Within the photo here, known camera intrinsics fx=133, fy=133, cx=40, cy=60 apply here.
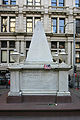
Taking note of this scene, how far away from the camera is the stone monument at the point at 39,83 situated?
320 inches

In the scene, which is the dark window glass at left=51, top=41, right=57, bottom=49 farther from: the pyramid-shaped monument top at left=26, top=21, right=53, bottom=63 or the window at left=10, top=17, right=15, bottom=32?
the pyramid-shaped monument top at left=26, top=21, right=53, bottom=63

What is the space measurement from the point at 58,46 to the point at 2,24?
515 inches

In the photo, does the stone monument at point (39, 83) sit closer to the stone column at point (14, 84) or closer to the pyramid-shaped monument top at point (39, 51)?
the stone column at point (14, 84)

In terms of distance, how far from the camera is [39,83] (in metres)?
8.41

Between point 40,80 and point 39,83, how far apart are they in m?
0.20

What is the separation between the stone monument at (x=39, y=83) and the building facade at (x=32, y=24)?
20033 millimetres

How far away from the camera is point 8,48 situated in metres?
28.4

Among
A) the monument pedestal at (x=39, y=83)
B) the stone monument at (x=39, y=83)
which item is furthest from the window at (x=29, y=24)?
the monument pedestal at (x=39, y=83)

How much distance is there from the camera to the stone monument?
26.7ft

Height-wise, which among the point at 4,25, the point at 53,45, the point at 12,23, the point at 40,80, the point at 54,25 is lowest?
the point at 40,80

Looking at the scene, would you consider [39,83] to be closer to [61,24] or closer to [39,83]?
[39,83]

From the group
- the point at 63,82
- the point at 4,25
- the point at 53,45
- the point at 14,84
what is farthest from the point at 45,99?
the point at 4,25

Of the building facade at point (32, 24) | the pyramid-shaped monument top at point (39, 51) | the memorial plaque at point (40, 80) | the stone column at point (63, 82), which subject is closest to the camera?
the stone column at point (63, 82)

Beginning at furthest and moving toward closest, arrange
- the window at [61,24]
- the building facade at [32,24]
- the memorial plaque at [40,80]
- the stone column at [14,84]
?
1. the window at [61,24]
2. the building facade at [32,24]
3. the memorial plaque at [40,80]
4. the stone column at [14,84]
